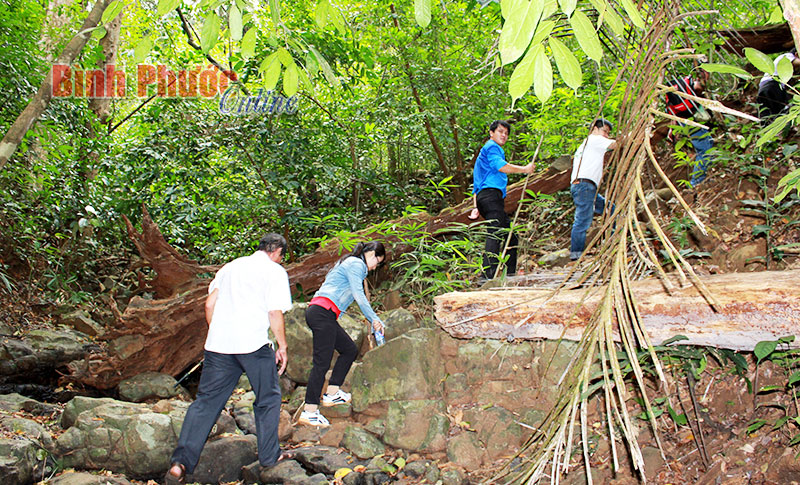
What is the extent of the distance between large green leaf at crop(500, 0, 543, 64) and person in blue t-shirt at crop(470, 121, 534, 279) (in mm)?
4240

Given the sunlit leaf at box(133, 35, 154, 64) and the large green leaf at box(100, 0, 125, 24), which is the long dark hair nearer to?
the sunlit leaf at box(133, 35, 154, 64)

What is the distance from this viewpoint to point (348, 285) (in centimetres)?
510

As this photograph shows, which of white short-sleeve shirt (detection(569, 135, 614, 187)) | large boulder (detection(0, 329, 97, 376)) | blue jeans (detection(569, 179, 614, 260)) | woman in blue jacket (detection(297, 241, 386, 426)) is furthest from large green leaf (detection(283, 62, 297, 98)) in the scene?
large boulder (detection(0, 329, 97, 376))

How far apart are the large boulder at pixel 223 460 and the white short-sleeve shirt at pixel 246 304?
0.93 meters

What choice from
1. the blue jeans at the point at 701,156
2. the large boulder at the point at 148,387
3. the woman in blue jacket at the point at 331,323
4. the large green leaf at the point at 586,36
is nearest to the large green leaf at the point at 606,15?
the large green leaf at the point at 586,36

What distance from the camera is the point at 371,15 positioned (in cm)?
893

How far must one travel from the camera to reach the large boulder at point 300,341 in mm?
5820

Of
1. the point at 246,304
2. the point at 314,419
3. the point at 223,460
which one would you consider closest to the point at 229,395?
the point at 223,460

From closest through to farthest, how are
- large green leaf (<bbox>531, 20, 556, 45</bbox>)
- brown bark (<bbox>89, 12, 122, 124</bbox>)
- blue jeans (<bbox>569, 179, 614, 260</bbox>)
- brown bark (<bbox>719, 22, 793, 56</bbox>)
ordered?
1. large green leaf (<bbox>531, 20, 556, 45</bbox>)
2. brown bark (<bbox>719, 22, 793, 56</bbox>)
3. blue jeans (<bbox>569, 179, 614, 260</bbox>)
4. brown bark (<bbox>89, 12, 122, 124</bbox>)

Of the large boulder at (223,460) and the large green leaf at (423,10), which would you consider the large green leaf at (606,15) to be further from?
the large boulder at (223,460)

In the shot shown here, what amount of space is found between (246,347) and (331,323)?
97 cm

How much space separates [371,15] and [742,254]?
A: 674 centimetres

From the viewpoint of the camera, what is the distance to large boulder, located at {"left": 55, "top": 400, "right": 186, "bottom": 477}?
4.41m

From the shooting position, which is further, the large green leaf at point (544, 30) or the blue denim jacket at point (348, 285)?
the blue denim jacket at point (348, 285)
